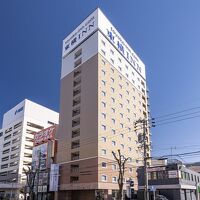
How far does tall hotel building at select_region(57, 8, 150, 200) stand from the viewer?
57031 mm

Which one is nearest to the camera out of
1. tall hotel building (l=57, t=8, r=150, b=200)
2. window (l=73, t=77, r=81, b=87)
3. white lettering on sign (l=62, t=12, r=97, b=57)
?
tall hotel building (l=57, t=8, r=150, b=200)

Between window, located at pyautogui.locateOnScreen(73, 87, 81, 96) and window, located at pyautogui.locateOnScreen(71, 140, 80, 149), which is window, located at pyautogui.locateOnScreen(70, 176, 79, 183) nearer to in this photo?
window, located at pyautogui.locateOnScreen(71, 140, 80, 149)

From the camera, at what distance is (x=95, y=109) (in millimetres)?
60625

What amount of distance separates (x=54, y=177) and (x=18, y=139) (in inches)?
1459

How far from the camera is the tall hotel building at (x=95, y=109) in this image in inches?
2245

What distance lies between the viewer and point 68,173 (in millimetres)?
60625

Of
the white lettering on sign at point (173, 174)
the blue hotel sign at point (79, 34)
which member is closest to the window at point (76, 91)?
the blue hotel sign at point (79, 34)

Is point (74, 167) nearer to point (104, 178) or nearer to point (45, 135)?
point (104, 178)

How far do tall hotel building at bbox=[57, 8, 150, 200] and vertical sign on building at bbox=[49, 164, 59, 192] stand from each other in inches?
52.9

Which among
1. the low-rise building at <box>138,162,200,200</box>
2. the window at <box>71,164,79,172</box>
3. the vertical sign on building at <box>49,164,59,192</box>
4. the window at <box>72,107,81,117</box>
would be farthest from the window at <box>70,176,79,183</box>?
the window at <box>72,107,81,117</box>

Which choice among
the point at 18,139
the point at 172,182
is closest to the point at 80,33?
the point at 18,139

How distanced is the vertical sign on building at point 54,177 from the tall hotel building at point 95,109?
1.34m

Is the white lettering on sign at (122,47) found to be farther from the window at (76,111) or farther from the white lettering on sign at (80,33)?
the window at (76,111)

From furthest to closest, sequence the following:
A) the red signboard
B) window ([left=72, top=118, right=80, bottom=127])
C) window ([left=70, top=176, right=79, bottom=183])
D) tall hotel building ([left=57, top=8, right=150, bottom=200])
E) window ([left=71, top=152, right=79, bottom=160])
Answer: the red signboard < window ([left=72, top=118, right=80, bottom=127]) < window ([left=71, top=152, right=79, bottom=160]) < window ([left=70, top=176, right=79, bottom=183]) < tall hotel building ([left=57, top=8, right=150, bottom=200])
